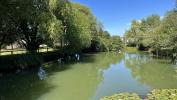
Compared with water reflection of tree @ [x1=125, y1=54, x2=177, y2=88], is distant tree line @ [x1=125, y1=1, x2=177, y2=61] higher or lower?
higher

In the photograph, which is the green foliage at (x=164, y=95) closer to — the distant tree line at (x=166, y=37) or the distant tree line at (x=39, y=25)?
the distant tree line at (x=39, y=25)

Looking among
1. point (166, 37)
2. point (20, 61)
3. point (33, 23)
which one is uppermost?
point (33, 23)

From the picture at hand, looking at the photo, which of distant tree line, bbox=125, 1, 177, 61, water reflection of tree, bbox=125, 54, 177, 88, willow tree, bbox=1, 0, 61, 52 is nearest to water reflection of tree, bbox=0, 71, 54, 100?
willow tree, bbox=1, 0, 61, 52

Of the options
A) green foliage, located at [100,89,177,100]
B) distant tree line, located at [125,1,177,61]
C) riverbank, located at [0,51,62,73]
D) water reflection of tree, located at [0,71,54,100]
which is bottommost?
water reflection of tree, located at [0,71,54,100]

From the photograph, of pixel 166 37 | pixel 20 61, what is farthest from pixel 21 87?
pixel 166 37

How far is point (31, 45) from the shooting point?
2830cm

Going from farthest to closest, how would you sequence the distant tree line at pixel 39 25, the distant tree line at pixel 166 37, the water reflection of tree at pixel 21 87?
the distant tree line at pixel 166 37, the distant tree line at pixel 39 25, the water reflection of tree at pixel 21 87

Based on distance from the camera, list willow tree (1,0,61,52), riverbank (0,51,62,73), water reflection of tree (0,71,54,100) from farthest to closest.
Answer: riverbank (0,51,62,73), willow tree (1,0,61,52), water reflection of tree (0,71,54,100)

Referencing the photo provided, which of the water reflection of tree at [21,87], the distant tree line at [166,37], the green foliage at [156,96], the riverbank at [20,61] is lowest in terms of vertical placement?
the water reflection of tree at [21,87]

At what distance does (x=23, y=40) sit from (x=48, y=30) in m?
5.55

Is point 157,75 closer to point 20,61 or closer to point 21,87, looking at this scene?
point 21,87

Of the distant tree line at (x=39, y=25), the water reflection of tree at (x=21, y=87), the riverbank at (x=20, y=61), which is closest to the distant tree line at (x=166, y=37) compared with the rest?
the distant tree line at (x=39, y=25)

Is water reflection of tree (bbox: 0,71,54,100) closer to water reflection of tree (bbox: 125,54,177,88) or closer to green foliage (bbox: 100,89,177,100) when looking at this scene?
green foliage (bbox: 100,89,177,100)

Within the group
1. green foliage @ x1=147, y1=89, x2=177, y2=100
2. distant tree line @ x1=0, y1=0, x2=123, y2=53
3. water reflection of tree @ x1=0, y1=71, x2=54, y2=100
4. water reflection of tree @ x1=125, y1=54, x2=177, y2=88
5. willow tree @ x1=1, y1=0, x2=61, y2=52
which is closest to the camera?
green foliage @ x1=147, y1=89, x2=177, y2=100
